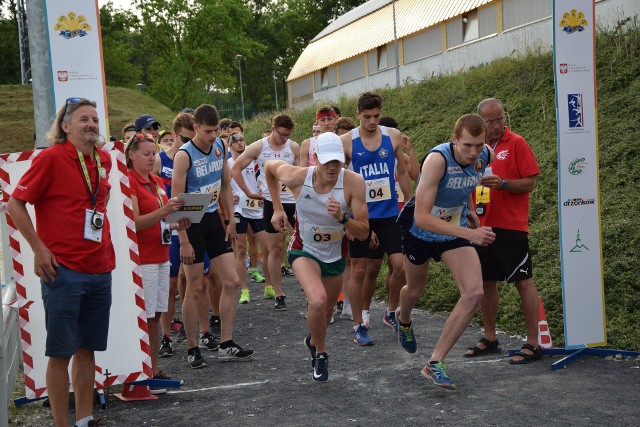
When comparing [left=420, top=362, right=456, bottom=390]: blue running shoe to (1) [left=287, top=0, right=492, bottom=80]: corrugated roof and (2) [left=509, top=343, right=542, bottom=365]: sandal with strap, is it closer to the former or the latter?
(2) [left=509, top=343, right=542, bottom=365]: sandal with strap

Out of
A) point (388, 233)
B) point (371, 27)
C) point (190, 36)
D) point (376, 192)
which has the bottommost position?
point (388, 233)

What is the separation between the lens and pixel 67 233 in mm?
5066

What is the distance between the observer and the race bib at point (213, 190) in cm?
771

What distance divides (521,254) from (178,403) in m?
3.16

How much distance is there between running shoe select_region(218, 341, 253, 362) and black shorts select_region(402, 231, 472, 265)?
191 cm

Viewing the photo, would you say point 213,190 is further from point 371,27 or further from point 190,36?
point 190,36

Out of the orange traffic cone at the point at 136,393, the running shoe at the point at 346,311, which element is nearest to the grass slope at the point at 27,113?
the running shoe at the point at 346,311

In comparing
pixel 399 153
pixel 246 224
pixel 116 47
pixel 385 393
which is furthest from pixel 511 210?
pixel 116 47

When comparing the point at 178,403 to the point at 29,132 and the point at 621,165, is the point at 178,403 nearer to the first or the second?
the point at 621,165

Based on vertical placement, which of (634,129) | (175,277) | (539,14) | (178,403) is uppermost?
(539,14)

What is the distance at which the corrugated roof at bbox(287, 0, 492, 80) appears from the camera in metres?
28.2

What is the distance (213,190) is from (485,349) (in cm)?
292

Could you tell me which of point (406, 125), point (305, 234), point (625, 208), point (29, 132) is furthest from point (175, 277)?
point (29, 132)

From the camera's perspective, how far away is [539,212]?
12.0m
